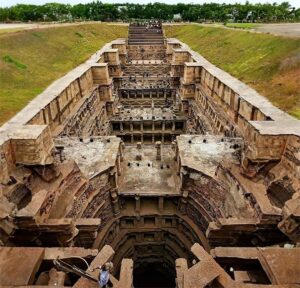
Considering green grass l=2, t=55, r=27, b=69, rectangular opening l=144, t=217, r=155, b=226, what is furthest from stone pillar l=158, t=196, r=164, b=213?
green grass l=2, t=55, r=27, b=69

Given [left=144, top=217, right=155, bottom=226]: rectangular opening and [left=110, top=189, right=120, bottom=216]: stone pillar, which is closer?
[left=110, top=189, right=120, bottom=216]: stone pillar

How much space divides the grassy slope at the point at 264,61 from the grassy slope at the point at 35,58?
14861 mm

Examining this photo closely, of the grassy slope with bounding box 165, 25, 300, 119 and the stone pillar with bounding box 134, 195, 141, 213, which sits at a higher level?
the grassy slope with bounding box 165, 25, 300, 119

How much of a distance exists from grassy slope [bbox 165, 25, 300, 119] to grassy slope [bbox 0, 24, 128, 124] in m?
14.9

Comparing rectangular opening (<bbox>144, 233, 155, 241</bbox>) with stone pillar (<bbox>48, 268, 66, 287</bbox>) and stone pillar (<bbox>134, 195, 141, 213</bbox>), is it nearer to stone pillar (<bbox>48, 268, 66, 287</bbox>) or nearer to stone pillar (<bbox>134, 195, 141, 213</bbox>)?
stone pillar (<bbox>134, 195, 141, 213</bbox>)

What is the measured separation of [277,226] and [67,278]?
767 cm

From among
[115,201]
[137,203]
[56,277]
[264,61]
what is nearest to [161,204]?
[137,203]

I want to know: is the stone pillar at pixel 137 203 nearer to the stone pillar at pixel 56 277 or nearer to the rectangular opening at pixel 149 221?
the rectangular opening at pixel 149 221

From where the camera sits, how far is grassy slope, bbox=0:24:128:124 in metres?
19.9

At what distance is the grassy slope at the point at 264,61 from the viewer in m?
18.4

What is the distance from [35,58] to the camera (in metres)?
29.3

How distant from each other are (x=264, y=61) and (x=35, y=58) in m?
21.1

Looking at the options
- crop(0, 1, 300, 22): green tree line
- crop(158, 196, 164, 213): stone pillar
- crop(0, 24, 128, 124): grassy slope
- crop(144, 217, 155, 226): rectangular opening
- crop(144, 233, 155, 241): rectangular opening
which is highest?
crop(0, 1, 300, 22): green tree line

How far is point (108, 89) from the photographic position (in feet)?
94.8
